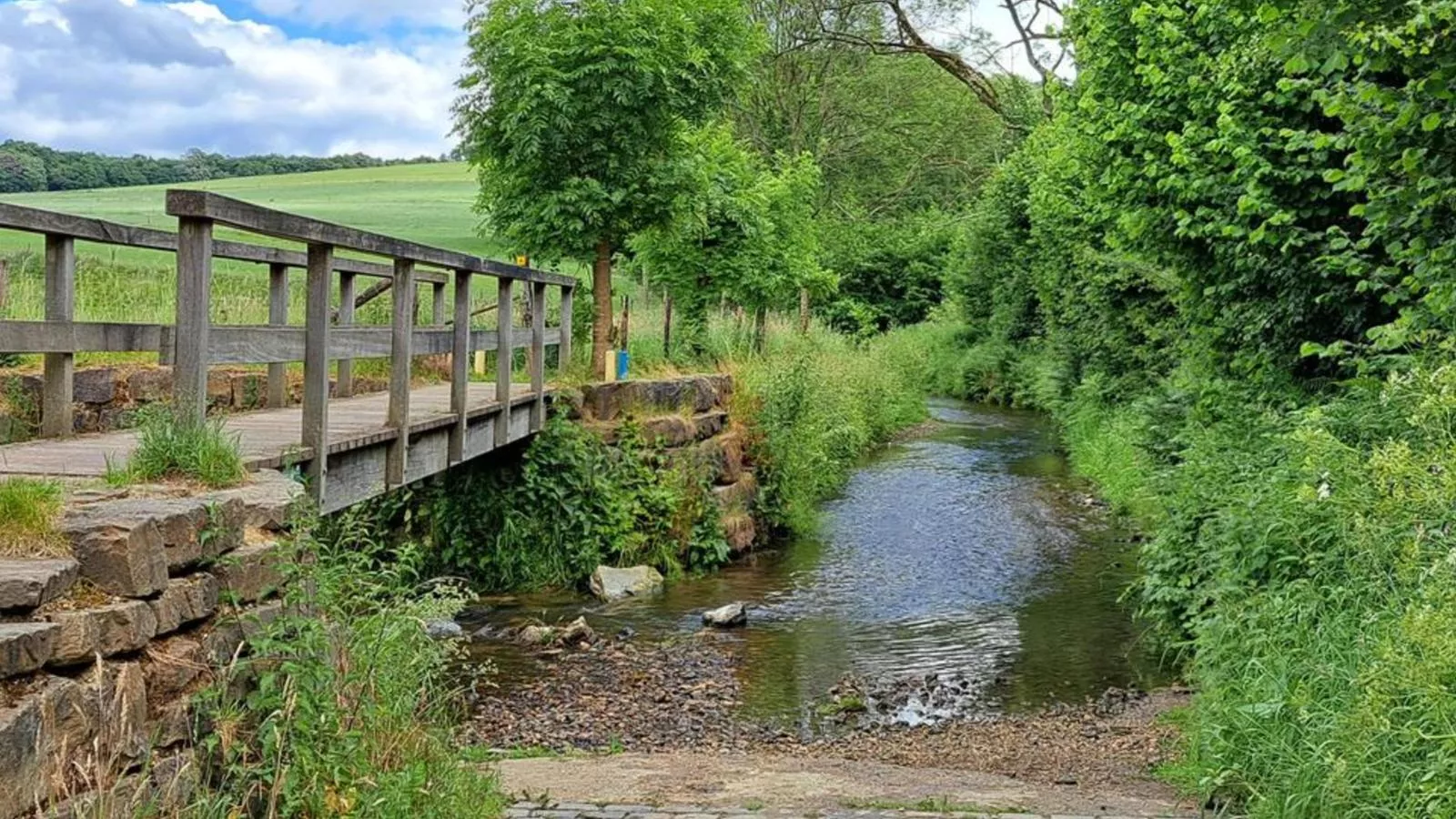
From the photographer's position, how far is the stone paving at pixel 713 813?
211 inches

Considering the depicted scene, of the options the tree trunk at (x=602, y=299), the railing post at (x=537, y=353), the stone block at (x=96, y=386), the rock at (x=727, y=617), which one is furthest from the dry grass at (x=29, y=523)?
the tree trunk at (x=602, y=299)

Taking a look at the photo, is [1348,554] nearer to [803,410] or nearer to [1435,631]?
[1435,631]

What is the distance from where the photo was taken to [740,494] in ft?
48.8

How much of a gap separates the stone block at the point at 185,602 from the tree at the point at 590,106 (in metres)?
10.2

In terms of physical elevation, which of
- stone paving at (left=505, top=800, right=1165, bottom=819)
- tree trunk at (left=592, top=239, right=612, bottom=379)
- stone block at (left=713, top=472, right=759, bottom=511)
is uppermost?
tree trunk at (left=592, top=239, right=612, bottom=379)

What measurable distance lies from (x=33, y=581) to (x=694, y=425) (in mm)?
11223

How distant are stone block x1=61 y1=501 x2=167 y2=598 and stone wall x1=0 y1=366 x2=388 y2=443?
317cm

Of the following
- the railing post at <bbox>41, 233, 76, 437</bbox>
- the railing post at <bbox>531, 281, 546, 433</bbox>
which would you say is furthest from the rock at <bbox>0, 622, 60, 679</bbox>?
the railing post at <bbox>531, 281, 546, 433</bbox>

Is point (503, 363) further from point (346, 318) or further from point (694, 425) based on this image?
point (694, 425)

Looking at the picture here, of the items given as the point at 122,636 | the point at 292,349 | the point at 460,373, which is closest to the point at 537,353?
the point at 460,373

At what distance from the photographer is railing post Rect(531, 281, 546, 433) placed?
40.5 feet

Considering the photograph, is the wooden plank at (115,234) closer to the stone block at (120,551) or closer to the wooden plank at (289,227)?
the wooden plank at (289,227)

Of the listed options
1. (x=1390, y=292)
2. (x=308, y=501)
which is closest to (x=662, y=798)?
(x=308, y=501)

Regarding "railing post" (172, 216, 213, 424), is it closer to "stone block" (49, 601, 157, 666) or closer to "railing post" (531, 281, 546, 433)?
"stone block" (49, 601, 157, 666)
